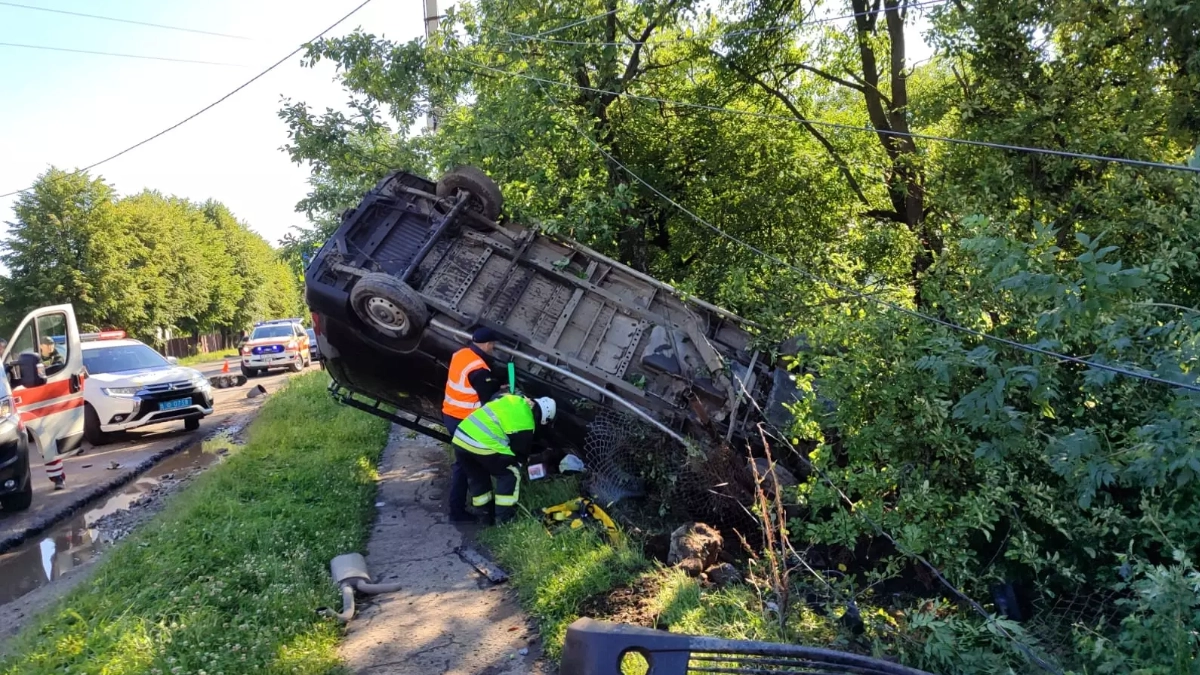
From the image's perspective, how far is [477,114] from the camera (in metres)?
9.77

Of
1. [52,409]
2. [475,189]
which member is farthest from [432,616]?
[52,409]

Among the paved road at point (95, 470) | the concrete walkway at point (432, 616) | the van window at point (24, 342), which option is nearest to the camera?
the concrete walkway at point (432, 616)

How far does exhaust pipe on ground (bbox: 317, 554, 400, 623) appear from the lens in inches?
193

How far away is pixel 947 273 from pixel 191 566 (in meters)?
5.15

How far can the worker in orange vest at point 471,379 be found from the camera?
634 centimetres

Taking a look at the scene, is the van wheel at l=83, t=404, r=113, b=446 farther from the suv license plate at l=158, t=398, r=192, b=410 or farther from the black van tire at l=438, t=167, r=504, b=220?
the black van tire at l=438, t=167, r=504, b=220

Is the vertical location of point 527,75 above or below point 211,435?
above

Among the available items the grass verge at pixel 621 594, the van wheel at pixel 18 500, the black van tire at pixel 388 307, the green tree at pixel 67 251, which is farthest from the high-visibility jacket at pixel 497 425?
the green tree at pixel 67 251

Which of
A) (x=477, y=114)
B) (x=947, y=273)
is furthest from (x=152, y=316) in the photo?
(x=947, y=273)

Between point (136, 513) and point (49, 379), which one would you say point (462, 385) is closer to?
point (136, 513)

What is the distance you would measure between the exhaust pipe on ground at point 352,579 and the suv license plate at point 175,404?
732 cm

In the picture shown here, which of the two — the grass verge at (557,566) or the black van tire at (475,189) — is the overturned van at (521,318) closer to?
the black van tire at (475,189)

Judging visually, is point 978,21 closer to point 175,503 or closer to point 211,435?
point 175,503

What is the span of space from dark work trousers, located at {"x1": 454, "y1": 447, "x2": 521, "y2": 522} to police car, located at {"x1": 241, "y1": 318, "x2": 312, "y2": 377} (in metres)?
18.4
